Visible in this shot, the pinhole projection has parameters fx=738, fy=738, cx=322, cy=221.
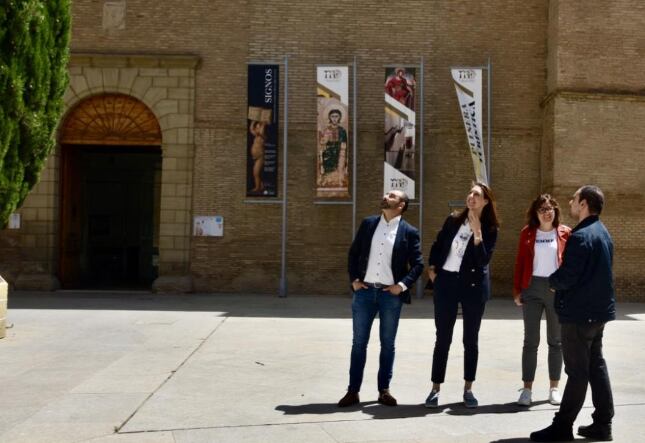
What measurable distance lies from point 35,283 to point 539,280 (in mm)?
14318

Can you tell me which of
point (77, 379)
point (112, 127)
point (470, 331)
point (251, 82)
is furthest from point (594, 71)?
point (77, 379)

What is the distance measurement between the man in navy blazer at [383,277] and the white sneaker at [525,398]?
3.55 feet

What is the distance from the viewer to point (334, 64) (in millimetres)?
18125

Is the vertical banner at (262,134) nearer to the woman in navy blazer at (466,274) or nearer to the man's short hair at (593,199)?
the woman in navy blazer at (466,274)

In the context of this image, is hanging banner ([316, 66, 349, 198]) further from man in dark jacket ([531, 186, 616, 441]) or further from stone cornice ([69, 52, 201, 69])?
man in dark jacket ([531, 186, 616, 441])

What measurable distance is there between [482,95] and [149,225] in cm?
1325

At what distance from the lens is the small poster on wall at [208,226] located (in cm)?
1798

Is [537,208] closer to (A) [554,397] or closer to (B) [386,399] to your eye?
(A) [554,397]

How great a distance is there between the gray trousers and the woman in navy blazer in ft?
1.79

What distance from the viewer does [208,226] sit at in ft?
59.1

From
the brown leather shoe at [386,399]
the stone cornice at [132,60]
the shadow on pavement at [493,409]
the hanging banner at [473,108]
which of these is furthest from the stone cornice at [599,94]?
the brown leather shoe at [386,399]

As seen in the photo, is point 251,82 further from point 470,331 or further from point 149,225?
point 470,331

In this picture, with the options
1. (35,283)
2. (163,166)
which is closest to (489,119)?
(163,166)

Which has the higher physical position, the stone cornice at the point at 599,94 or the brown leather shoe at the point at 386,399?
the stone cornice at the point at 599,94
